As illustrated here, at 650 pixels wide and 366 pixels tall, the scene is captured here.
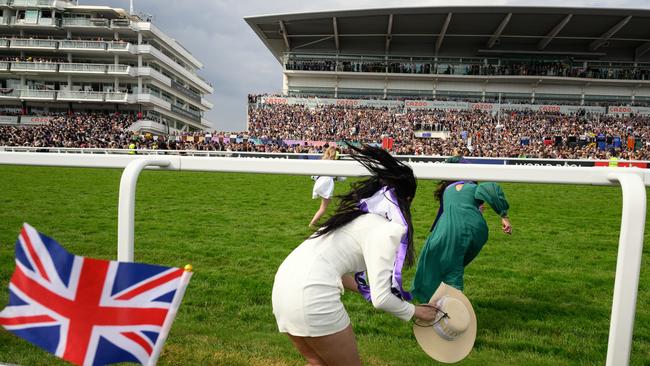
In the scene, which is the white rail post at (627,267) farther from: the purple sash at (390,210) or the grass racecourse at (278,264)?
the grass racecourse at (278,264)

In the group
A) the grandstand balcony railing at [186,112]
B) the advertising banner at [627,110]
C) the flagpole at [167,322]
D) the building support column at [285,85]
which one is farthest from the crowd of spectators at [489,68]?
the flagpole at [167,322]

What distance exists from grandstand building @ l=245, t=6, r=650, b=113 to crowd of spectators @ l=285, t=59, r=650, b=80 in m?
0.11

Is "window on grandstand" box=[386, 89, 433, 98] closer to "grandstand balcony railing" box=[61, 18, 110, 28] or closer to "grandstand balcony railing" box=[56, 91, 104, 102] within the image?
"grandstand balcony railing" box=[56, 91, 104, 102]

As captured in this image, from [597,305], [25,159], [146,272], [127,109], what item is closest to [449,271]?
[597,305]

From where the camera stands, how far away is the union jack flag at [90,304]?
4.94ft

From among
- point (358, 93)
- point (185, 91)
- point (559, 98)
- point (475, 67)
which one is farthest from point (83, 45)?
point (559, 98)

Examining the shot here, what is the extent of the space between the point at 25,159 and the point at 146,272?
137 cm

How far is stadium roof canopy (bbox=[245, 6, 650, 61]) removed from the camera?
46.1 meters

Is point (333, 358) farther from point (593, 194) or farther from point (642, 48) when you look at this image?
point (642, 48)

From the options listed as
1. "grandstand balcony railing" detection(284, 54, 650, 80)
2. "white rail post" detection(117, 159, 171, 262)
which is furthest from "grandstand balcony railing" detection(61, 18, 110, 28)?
"white rail post" detection(117, 159, 171, 262)

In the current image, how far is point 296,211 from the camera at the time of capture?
10117mm

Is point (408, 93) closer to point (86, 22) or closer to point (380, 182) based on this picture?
point (86, 22)

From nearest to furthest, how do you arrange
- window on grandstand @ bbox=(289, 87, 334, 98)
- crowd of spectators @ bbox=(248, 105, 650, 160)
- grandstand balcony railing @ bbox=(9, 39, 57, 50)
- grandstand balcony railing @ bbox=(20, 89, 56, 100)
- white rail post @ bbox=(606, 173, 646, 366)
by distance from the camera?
white rail post @ bbox=(606, 173, 646, 366) → crowd of spectators @ bbox=(248, 105, 650, 160) → window on grandstand @ bbox=(289, 87, 334, 98) → grandstand balcony railing @ bbox=(20, 89, 56, 100) → grandstand balcony railing @ bbox=(9, 39, 57, 50)

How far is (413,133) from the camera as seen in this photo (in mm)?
39438
